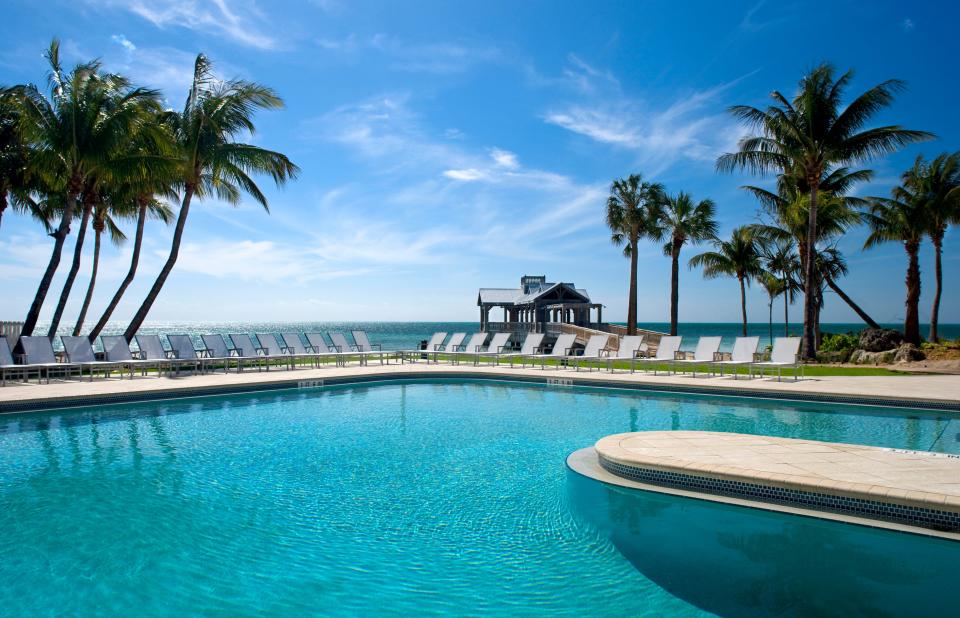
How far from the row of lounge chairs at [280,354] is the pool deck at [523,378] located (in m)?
0.45

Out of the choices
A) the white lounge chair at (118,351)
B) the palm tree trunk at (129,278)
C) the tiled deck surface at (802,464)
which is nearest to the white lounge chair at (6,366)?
the white lounge chair at (118,351)

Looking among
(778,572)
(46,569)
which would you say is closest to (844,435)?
(778,572)

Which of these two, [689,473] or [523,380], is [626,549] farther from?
[523,380]

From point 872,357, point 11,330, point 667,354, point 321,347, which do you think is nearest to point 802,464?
point 667,354

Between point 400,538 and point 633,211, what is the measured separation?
899 inches

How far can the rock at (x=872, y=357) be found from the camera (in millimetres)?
17078

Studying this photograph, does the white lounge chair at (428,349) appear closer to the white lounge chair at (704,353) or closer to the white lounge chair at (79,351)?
the white lounge chair at (704,353)

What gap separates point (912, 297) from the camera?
21219 millimetres

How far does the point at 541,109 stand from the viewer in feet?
60.3

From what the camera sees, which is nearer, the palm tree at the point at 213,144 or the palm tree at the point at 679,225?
the palm tree at the point at 213,144

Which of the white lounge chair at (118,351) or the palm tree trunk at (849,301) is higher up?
the palm tree trunk at (849,301)

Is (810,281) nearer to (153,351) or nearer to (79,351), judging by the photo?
(153,351)

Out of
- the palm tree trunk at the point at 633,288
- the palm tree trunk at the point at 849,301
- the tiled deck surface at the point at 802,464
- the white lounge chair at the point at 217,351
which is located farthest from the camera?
the palm tree trunk at the point at 633,288

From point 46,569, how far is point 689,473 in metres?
4.96
